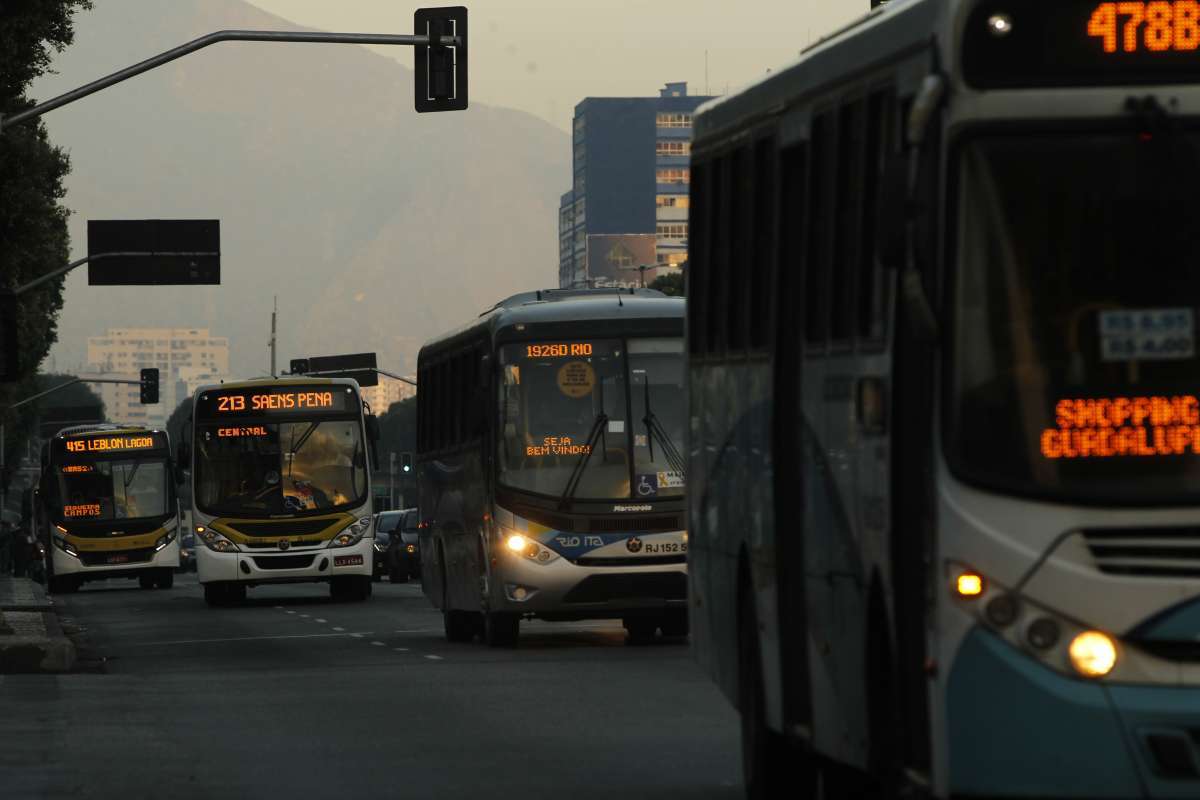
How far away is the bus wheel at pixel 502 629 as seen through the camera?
27.4 metres

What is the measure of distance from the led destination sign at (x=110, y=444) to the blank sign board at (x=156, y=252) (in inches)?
136

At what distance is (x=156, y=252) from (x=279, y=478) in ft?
36.4

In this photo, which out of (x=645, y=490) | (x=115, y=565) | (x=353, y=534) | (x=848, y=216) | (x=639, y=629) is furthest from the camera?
(x=115, y=565)

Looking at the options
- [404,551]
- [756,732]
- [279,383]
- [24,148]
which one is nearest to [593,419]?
[756,732]

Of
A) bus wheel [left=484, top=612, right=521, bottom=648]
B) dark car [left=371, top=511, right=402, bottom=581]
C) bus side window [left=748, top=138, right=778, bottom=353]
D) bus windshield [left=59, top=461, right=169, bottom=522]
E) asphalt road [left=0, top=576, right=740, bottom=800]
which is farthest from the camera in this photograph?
dark car [left=371, top=511, right=402, bottom=581]

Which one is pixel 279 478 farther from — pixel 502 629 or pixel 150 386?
pixel 150 386

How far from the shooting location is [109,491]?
62594 millimetres

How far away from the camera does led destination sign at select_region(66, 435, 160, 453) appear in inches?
2499

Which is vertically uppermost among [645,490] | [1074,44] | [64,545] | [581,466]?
[1074,44]

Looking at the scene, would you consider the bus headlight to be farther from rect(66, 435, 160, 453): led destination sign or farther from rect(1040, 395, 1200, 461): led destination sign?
rect(66, 435, 160, 453): led destination sign

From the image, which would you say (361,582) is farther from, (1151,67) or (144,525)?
(1151,67)

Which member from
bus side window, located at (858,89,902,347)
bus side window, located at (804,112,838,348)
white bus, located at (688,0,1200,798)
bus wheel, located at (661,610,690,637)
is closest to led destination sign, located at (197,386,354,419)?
bus wheel, located at (661,610,690,637)

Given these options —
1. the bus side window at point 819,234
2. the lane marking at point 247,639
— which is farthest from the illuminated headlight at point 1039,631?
the lane marking at point 247,639

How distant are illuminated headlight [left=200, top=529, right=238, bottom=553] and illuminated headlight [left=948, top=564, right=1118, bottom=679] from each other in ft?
124
